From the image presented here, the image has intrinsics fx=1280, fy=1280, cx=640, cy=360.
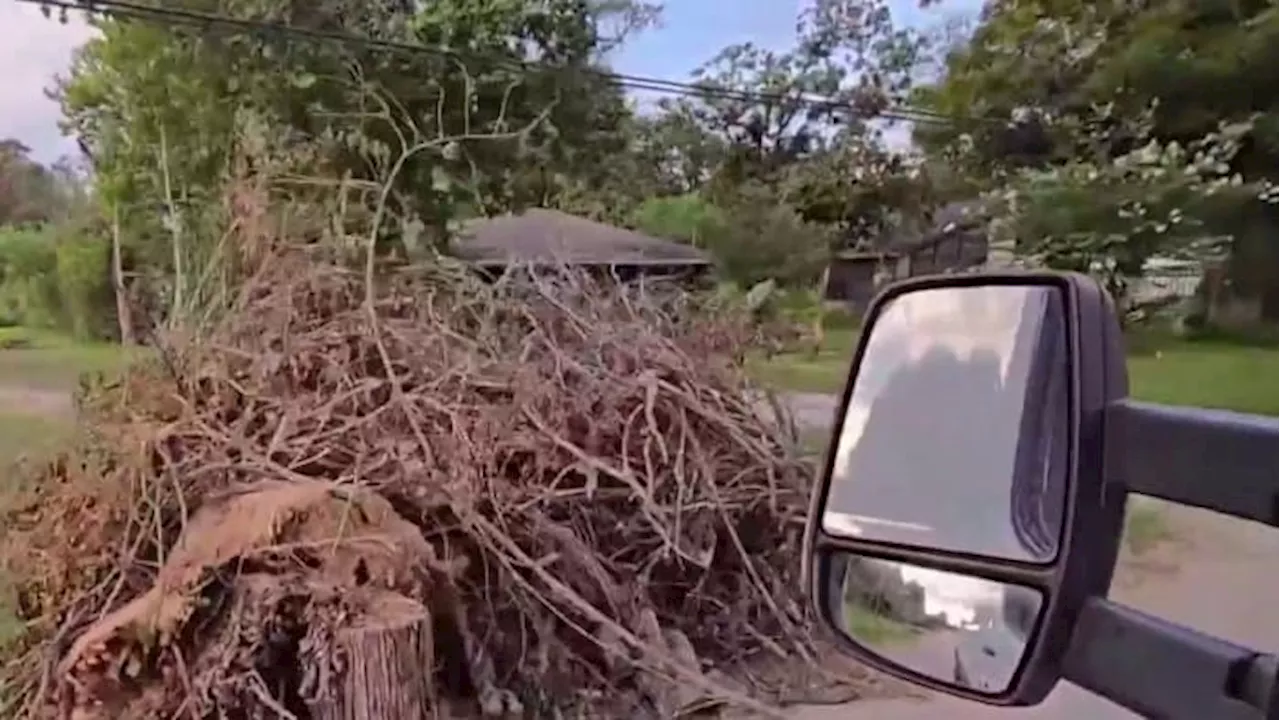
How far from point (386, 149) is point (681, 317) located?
0.52 meters

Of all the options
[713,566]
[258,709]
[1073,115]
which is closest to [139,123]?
[258,709]

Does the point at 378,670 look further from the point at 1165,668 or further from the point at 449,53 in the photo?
the point at 1165,668

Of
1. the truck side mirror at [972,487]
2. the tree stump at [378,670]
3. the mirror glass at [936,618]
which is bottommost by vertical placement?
the tree stump at [378,670]

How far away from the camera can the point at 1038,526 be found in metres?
0.39

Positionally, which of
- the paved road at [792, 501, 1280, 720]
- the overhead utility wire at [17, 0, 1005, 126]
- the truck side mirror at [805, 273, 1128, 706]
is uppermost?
the overhead utility wire at [17, 0, 1005, 126]

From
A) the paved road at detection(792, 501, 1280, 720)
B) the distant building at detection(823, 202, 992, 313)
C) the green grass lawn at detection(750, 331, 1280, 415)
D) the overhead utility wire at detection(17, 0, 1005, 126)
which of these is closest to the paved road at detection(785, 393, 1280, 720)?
the paved road at detection(792, 501, 1280, 720)

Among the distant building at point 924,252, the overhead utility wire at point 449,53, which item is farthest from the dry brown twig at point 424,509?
the distant building at point 924,252

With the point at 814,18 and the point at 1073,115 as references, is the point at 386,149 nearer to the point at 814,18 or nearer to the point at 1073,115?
the point at 814,18

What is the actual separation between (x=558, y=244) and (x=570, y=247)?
2 centimetres

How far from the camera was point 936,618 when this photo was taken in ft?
1.56

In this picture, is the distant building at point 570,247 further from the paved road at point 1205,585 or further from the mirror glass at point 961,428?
the mirror glass at point 961,428

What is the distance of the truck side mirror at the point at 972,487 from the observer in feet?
1.25

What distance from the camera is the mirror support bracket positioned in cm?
33

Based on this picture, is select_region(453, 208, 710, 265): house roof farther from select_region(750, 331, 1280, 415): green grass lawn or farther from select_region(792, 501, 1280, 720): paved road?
select_region(792, 501, 1280, 720): paved road
